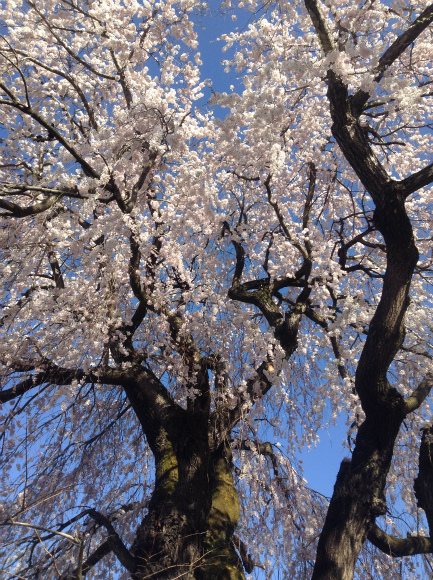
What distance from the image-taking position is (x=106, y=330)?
4.35 m

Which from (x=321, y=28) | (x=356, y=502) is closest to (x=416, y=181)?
(x=321, y=28)

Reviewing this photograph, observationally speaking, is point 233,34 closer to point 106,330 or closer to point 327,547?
point 106,330

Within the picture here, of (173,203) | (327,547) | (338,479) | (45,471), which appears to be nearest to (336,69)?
(173,203)

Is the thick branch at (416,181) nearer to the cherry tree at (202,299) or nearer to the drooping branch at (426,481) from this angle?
the cherry tree at (202,299)

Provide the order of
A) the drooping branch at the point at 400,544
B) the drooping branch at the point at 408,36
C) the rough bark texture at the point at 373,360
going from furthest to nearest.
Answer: the drooping branch at the point at 400,544 → the drooping branch at the point at 408,36 → the rough bark texture at the point at 373,360

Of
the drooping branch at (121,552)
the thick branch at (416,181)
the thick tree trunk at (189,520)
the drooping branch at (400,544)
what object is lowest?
the drooping branch at (121,552)

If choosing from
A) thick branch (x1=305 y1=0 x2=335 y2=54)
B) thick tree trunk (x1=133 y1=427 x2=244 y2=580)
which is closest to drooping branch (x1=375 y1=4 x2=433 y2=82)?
thick branch (x1=305 y1=0 x2=335 y2=54)

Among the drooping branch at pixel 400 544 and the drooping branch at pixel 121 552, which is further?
the drooping branch at pixel 400 544

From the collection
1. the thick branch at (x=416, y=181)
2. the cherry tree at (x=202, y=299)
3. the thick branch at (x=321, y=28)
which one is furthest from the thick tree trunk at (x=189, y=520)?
the thick branch at (x=321, y=28)

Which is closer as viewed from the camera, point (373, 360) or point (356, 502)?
point (356, 502)

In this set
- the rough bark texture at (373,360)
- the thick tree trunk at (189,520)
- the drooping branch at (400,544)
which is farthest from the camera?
the drooping branch at (400,544)

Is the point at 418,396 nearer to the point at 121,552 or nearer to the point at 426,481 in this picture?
the point at 426,481

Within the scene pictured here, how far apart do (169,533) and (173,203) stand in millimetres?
3418

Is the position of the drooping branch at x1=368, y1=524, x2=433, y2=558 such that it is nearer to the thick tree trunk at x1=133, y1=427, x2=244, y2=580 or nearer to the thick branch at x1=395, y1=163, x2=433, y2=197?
the thick tree trunk at x1=133, y1=427, x2=244, y2=580
